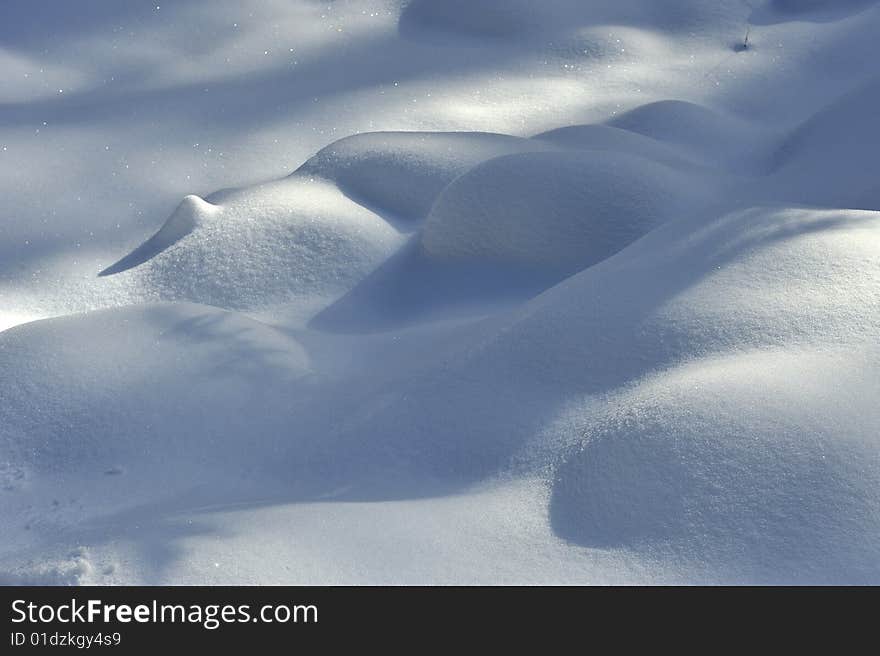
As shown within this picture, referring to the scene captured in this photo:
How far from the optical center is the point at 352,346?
7.46ft

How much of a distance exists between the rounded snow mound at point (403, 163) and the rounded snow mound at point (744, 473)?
55.9 inches

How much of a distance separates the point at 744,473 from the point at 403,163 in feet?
6.03

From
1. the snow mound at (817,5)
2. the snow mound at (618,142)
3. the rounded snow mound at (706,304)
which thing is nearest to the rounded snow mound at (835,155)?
the snow mound at (618,142)

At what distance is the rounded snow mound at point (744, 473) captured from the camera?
1.38 meters

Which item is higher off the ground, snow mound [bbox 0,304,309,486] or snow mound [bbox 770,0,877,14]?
snow mound [bbox 770,0,877,14]

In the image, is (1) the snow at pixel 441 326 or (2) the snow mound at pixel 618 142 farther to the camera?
(2) the snow mound at pixel 618 142

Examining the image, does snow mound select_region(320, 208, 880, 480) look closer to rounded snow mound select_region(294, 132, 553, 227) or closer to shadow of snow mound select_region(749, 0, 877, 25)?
rounded snow mound select_region(294, 132, 553, 227)

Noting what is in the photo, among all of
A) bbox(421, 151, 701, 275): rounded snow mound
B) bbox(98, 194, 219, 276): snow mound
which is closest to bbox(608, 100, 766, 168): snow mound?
bbox(421, 151, 701, 275): rounded snow mound

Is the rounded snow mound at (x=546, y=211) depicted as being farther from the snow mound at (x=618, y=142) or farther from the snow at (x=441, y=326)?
the snow mound at (x=618, y=142)

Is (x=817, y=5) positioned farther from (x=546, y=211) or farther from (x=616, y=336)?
(x=616, y=336)

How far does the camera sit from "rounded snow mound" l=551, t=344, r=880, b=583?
1382 millimetres

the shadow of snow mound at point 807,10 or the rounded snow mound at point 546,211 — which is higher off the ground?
the shadow of snow mound at point 807,10

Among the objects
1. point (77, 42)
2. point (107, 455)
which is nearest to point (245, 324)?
point (107, 455)

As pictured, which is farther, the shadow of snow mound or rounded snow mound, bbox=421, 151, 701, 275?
the shadow of snow mound
